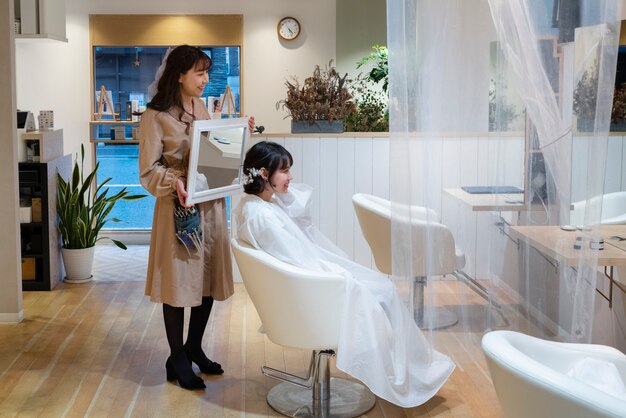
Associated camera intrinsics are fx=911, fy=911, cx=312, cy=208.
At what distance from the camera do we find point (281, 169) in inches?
144

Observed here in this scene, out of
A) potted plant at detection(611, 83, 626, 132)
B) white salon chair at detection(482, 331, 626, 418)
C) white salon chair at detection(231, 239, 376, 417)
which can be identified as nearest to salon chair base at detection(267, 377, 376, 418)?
white salon chair at detection(231, 239, 376, 417)

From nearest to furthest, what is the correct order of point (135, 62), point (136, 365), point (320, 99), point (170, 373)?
point (170, 373)
point (136, 365)
point (320, 99)
point (135, 62)

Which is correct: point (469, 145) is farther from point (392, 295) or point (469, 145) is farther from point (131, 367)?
point (131, 367)

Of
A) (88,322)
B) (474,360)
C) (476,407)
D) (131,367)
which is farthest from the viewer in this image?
(88,322)

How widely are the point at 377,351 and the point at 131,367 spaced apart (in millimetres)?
1441

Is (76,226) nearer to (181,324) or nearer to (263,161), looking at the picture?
(181,324)

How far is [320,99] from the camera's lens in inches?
217

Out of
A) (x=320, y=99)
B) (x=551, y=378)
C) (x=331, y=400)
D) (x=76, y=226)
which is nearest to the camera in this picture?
(x=551, y=378)

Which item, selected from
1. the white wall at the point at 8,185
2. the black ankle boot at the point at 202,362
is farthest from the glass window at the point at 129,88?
the black ankle boot at the point at 202,362

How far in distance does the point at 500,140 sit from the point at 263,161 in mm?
1086

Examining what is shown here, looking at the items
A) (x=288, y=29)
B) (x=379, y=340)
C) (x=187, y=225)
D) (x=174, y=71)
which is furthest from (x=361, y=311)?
(x=288, y=29)

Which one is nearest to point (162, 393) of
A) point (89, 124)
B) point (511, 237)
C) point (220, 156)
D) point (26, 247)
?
point (220, 156)

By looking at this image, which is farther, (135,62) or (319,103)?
(135,62)

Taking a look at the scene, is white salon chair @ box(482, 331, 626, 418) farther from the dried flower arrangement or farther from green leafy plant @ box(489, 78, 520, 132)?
the dried flower arrangement
